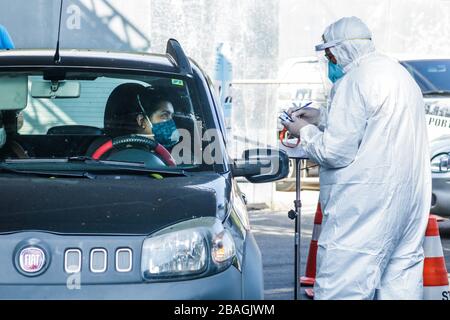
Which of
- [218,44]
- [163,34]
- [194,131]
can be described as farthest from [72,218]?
[163,34]

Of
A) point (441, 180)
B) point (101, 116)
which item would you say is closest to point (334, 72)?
point (101, 116)

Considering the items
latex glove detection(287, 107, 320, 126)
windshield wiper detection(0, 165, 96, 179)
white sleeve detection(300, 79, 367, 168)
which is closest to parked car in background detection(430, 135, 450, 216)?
latex glove detection(287, 107, 320, 126)

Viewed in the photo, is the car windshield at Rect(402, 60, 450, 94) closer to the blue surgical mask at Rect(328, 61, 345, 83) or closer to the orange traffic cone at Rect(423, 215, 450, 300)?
the blue surgical mask at Rect(328, 61, 345, 83)

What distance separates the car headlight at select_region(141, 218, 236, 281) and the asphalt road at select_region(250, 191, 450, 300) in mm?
3279

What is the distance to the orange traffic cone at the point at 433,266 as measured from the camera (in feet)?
19.9

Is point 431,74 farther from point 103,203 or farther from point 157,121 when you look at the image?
point 103,203

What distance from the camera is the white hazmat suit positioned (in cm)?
528

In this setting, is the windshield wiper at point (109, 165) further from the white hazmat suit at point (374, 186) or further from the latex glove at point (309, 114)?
the latex glove at point (309, 114)

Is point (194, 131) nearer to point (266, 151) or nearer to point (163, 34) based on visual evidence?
point (266, 151)

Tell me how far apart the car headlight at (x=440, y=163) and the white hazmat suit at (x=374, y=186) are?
19.4 ft

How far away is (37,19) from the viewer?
56.4 feet

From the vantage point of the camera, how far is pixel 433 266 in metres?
6.07

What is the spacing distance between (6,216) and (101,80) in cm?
153

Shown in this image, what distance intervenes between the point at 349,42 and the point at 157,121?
1133 millimetres
